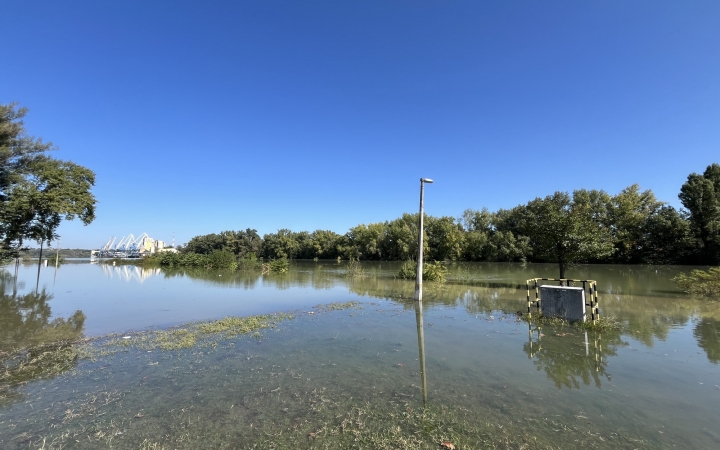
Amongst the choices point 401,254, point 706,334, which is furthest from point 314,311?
point 401,254

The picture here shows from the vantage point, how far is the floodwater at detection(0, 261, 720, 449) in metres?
3.86

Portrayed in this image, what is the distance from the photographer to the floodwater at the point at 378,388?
3859 millimetres

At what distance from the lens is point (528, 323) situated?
32.6 ft

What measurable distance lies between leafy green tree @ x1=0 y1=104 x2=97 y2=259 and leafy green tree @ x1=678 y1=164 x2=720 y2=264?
5704 cm

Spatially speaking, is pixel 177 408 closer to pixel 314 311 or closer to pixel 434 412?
pixel 434 412

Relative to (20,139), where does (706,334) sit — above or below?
below

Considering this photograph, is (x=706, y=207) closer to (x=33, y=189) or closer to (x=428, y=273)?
(x=428, y=273)

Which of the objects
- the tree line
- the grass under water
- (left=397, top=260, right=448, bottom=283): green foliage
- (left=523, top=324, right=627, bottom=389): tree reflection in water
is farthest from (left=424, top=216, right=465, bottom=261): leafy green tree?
the grass under water

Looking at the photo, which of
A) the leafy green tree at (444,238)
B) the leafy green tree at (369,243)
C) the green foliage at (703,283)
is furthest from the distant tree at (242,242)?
the green foliage at (703,283)

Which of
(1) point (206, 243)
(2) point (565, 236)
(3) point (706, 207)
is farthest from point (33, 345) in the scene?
(1) point (206, 243)

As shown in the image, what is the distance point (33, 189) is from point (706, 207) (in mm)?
61023

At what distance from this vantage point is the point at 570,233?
1562cm

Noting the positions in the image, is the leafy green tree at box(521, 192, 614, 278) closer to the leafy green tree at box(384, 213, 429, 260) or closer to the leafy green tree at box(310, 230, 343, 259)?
the leafy green tree at box(384, 213, 429, 260)

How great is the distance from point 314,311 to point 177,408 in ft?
26.3
